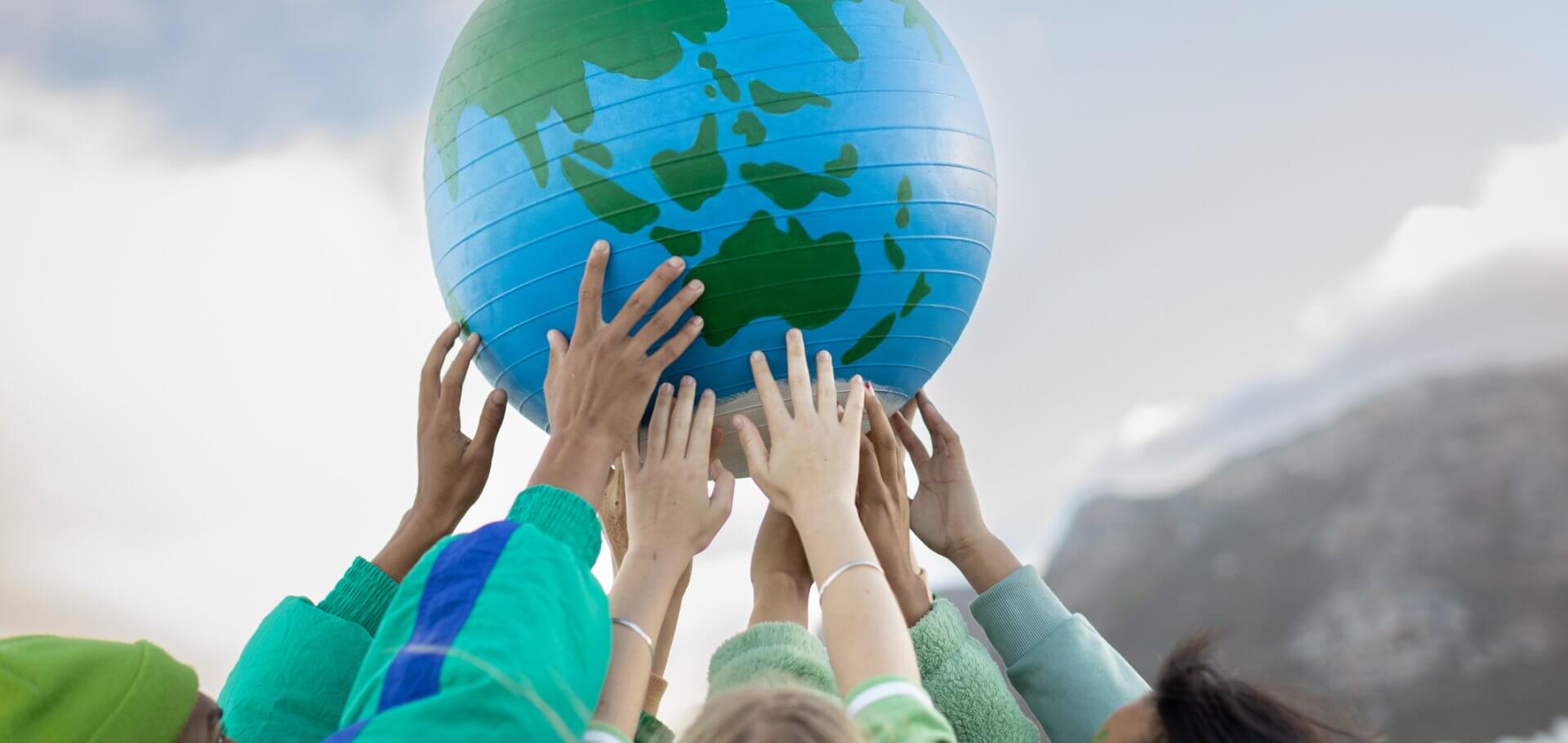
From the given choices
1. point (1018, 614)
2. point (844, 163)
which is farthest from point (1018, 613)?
point (844, 163)

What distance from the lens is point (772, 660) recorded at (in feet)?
5.81

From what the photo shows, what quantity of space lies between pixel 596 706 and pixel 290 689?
0.61 m

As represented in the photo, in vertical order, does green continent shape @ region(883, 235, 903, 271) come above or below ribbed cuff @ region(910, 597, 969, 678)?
above

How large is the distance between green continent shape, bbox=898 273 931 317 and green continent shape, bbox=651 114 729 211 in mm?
387

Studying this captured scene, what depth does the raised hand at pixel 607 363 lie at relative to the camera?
1739 millimetres

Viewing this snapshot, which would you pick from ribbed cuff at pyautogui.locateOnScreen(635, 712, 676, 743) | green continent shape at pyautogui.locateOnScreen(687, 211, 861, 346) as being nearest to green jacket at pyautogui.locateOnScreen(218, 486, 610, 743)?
ribbed cuff at pyautogui.locateOnScreen(635, 712, 676, 743)

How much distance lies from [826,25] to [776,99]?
0.17 metres

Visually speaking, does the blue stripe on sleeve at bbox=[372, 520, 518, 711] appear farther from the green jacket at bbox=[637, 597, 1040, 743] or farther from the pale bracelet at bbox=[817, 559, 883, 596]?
the green jacket at bbox=[637, 597, 1040, 743]

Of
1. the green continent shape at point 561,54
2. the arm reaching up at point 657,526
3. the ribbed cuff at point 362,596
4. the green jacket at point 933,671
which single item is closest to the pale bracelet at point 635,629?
the arm reaching up at point 657,526

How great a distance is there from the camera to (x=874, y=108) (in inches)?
75.7

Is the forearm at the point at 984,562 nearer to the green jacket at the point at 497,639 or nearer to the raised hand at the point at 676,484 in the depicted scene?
the raised hand at the point at 676,484

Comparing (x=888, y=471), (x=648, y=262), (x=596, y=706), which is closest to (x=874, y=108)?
(x=648, y=262)

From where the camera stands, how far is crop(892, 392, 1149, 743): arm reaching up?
1859 mm

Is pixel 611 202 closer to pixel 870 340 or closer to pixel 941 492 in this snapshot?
pixel 870 340
